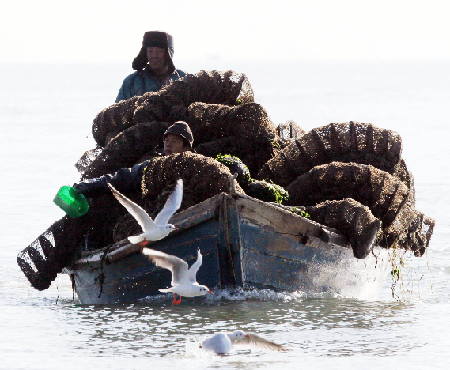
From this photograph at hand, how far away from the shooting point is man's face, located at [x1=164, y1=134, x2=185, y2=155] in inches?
590

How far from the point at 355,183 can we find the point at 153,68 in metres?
5.39

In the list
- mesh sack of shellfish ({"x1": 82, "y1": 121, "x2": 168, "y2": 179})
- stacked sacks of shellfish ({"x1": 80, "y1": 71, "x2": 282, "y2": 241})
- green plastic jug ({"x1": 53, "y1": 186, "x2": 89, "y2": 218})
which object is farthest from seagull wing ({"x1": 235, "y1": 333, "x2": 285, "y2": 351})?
mesh sack of shellfish ({"x1": 82, "y1": 121, "x2": 168, "y2": 179})

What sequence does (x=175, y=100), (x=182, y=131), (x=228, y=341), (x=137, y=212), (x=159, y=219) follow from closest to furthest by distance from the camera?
(x=228, y=341) → (x=137, y=212) → (x=159, y=219) → (x=182, y=131) → (x=175, y=100)

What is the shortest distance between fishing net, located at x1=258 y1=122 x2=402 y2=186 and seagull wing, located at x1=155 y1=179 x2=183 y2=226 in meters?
3.25

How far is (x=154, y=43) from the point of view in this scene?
19484 mm

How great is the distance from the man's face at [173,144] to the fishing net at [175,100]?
145cm

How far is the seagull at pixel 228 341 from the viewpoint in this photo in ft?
38.9

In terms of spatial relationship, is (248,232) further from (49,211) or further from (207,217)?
(49,211)

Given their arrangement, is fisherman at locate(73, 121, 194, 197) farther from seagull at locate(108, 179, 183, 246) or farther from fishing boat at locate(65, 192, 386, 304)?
seagull at locate(108, 179, 183, 246)

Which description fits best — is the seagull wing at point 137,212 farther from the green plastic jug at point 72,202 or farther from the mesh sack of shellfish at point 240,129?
the mesh sack of shellfish at point 240,129

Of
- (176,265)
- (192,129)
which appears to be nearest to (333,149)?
(192,129)

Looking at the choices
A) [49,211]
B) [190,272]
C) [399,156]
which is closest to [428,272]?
[399,156]

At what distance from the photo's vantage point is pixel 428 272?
19656 mm

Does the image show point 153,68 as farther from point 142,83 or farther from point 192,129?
point 192,129
